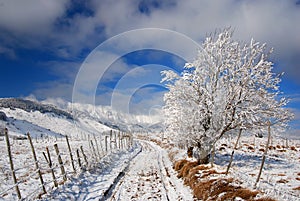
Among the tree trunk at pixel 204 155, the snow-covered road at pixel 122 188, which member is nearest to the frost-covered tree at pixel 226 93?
the tree trunk at pixel 204 155

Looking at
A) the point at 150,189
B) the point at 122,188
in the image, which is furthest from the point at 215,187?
the point at 122,188

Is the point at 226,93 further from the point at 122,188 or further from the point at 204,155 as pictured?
the point at 122,188

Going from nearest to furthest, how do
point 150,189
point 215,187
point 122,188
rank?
point 215,187 → point 150,189 → point 122,188

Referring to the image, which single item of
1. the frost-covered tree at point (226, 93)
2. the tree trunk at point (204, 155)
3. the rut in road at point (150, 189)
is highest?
the frost-covered tree at point (226, 93)

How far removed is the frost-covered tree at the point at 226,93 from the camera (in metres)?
20.7

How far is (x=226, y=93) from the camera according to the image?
70.1 feet

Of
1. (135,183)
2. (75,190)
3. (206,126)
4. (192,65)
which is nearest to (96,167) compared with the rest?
(135,183)

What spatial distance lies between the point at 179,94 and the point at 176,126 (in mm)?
5637

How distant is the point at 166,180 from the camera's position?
1808cm

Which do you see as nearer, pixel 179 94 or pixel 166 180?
pixel 166 180

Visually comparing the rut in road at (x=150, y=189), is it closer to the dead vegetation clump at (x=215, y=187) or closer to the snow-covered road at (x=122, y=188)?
the snow-covered road at (x=122, y=188)

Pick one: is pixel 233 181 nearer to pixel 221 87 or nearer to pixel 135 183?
pixel 135 183

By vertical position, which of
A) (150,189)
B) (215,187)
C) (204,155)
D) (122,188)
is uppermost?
(204,155)

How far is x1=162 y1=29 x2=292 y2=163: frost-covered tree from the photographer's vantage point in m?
20.7
